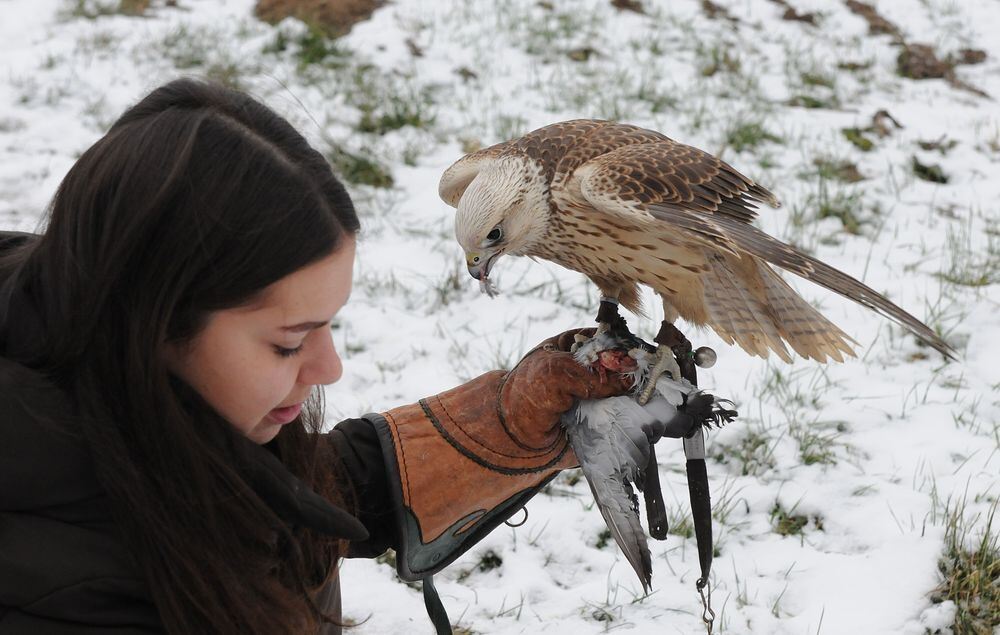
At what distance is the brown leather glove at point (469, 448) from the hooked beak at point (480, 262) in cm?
34

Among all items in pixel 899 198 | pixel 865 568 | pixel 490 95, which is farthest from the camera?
pixel 490 95

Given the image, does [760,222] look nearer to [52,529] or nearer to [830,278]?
[830,278]

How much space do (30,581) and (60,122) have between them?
377 centimetres

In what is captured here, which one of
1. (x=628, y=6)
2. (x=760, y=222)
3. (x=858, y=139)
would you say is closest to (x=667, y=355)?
(x=760, y=222)

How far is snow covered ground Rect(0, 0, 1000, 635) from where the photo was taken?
8.24 ft

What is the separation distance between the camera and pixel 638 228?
7.51ft

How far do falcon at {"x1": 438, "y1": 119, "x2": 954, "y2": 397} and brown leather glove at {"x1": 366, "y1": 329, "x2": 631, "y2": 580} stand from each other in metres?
0.28

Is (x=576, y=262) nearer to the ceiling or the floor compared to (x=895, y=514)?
nearer to the ceiling

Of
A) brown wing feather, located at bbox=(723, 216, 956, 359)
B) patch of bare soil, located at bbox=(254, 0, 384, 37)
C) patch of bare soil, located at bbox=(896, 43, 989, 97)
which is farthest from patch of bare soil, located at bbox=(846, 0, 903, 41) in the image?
brown wing feather, located at bbox=(723, 216, 956, 359)

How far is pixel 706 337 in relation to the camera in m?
3.57

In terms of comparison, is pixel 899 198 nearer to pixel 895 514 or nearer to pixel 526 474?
pixel 895 514

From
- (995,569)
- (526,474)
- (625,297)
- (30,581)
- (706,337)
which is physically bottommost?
(706,337)

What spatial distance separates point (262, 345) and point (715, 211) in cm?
127

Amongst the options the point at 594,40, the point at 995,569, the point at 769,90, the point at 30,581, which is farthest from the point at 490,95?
the point at 30,581
